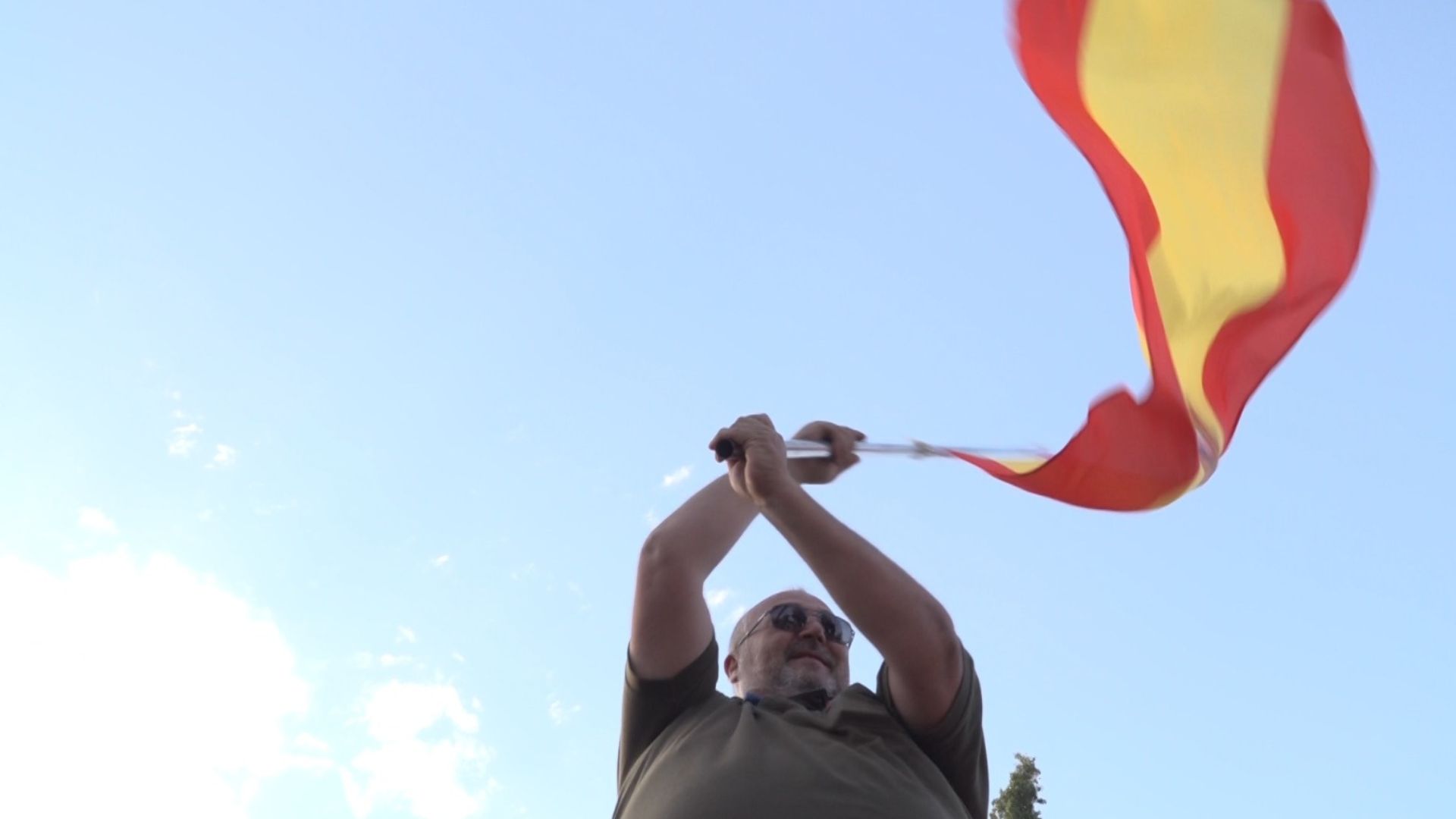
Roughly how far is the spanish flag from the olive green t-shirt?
4.45 feet

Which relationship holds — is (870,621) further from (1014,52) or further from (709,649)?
(1014,52)

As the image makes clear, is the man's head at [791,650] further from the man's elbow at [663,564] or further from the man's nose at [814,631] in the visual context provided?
the man's elbow at [663,564]

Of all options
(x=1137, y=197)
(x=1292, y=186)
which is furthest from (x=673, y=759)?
(x=1292, y=186)

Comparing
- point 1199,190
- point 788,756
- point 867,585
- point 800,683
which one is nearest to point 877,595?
point 867,585

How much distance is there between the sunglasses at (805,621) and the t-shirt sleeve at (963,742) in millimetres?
672

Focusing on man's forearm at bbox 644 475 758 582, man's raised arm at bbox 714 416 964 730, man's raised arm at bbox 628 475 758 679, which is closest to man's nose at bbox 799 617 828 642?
man's forearm at bbox 644 475 758 582

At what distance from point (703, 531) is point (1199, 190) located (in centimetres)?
272

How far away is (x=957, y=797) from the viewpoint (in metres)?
3.59

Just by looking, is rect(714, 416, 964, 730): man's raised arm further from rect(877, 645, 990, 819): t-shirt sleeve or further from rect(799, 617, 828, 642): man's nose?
rect(799, 617, 828, 642): man's nose

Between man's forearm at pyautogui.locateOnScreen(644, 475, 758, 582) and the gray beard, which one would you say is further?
the gray beard

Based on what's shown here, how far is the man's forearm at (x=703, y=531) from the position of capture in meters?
3.84

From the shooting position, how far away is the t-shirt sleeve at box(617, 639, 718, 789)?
3.79 m

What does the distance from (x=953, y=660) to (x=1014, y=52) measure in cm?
269

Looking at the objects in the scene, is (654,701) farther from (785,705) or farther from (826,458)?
(826,458)
